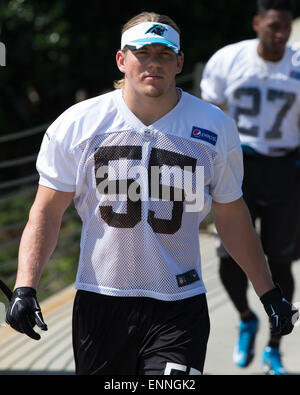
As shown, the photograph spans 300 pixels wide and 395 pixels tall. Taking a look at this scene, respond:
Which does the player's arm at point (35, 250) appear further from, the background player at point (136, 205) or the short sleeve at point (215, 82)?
the short sleeve at point (215, 82)

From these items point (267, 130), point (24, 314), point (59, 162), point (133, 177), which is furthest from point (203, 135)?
point (267, 130)

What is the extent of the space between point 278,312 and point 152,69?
42.4 inches

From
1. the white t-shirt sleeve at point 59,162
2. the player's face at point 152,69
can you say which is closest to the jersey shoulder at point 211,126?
the player's face at point 152,69

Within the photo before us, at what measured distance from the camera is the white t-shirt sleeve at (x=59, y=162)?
10.4 feet

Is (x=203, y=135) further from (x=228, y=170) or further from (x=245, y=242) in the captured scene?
(x=245, y=242)

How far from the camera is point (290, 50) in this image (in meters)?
5.04

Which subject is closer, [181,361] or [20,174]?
[181,361]

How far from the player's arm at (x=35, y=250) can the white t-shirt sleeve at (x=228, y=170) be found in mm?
576

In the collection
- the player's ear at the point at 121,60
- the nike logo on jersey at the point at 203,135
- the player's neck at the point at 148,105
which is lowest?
the nike logo on jersey at the point at 203,135

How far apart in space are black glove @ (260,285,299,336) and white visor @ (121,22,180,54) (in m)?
1.04
